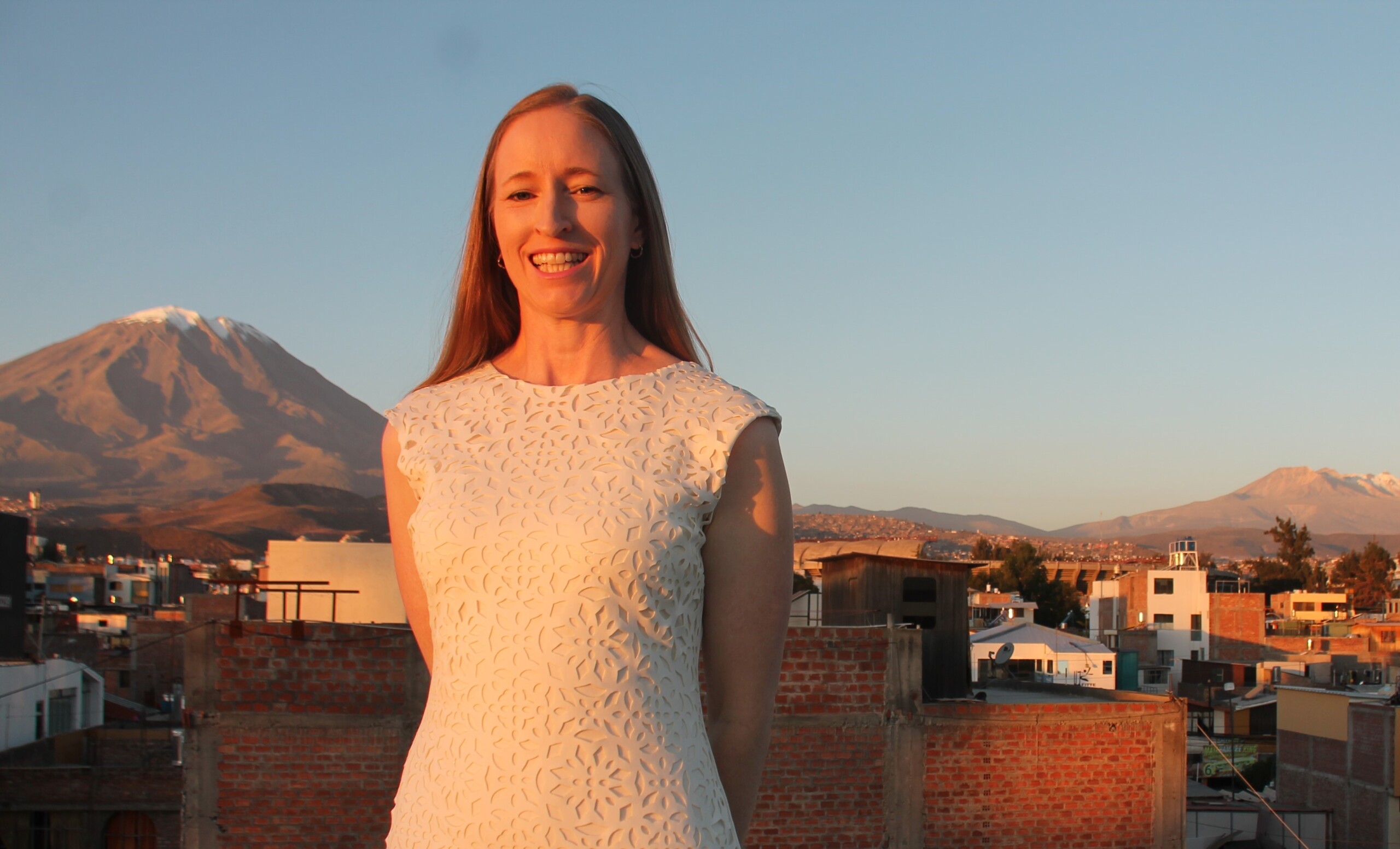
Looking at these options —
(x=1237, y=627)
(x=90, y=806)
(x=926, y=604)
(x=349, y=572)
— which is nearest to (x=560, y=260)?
(x=926, y=604)

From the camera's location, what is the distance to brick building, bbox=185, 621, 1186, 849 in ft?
38.9

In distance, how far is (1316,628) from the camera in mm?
55188

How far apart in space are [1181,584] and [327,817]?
4801 cm

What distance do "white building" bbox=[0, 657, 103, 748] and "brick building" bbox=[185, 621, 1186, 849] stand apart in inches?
534

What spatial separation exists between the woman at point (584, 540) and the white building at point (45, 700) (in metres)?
24.6

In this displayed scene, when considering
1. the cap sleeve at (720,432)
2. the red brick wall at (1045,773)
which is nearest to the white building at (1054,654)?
the red brick wall at (1045,773)

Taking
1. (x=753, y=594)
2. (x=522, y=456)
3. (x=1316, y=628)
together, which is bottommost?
(x=1316, y=628)

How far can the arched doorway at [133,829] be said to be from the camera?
62.7ft

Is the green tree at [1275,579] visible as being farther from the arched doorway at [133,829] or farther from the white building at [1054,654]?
the arched doorway at [133,829]

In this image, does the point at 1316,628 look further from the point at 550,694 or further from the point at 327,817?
the point at 550,694

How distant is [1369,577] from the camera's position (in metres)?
71.8

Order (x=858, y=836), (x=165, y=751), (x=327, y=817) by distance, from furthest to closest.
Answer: (x=165, y=751)
(x=858, y=836)
(x=327, y=817)

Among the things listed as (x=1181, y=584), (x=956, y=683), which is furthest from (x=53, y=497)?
(x=956, y=683)

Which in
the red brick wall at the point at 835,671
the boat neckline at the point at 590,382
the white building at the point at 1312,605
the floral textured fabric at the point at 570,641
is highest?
the boat neckline at the point at 590,382
